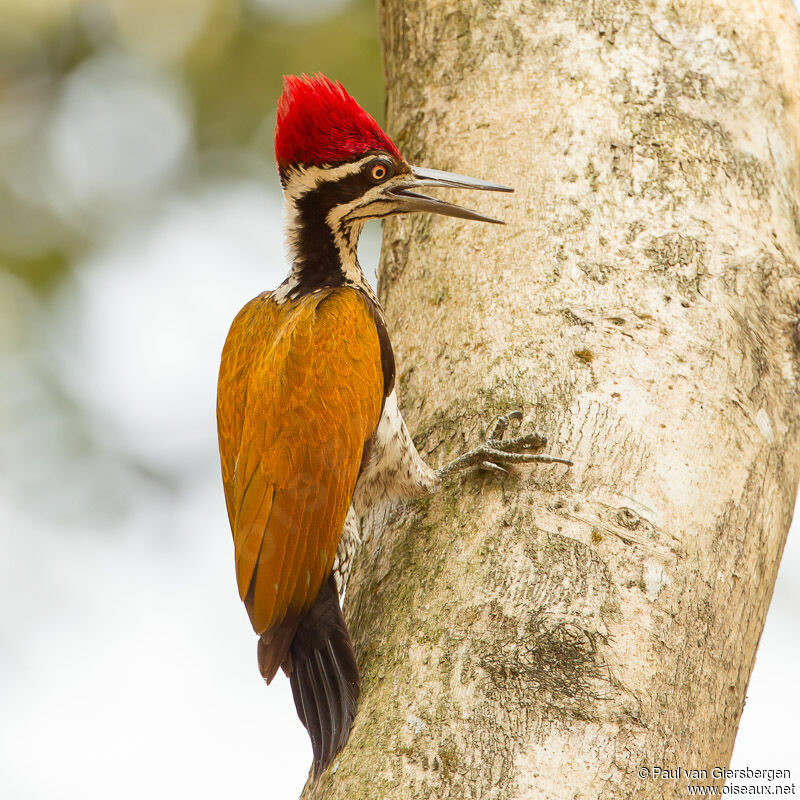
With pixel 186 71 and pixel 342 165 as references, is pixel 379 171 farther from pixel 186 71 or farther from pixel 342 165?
pixel 186 71

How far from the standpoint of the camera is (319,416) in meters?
2.74

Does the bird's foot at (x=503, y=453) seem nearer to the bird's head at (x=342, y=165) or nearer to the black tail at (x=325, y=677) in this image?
the black tail at (x=325, y=677)

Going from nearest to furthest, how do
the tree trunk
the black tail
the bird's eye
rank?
1. the tree trunk
2. the black tail
3. the bird's eye

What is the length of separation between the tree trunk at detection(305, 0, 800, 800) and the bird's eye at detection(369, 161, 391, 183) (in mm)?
198

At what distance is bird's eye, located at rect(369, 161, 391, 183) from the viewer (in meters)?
3.08

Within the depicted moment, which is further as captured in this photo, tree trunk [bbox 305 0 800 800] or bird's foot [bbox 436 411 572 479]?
bird's foot [bbox 436 411 572 479]

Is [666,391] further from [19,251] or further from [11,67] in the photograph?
[11,67]

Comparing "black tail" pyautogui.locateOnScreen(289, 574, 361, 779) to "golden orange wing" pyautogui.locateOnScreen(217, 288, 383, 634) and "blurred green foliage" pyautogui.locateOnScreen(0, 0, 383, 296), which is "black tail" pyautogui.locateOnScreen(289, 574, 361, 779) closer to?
"golden orange wing" pyautogui.locateOnScreen(217, 288, 383, 634)

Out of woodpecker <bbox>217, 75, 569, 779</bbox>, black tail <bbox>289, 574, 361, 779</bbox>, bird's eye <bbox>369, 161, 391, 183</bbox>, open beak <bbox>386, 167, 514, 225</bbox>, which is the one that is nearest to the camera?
black tail <bbox>289, 574, 361, 779</bbox>

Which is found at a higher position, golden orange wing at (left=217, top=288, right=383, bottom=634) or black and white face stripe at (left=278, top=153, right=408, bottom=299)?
black and white face stripe at (left=278, top=153, right=408, bottom=299)

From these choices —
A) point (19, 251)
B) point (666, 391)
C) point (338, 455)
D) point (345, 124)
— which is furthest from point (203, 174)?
point (666, 391)

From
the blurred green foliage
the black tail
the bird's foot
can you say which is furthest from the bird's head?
Result: the blurred green foliage

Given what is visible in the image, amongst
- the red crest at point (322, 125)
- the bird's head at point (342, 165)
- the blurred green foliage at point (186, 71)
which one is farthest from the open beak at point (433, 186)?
the blurred green foliage at point (186, 71)

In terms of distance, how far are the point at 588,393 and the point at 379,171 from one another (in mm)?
1085
